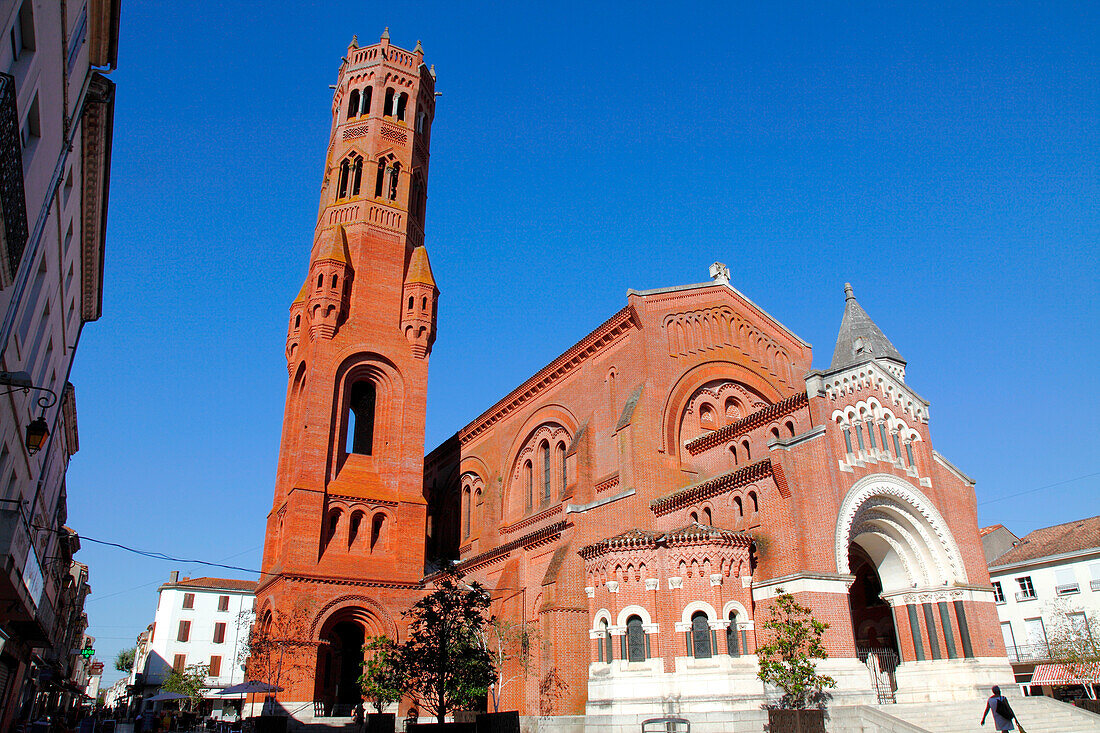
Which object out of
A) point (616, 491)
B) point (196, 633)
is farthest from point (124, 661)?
Result: point (616, 491)

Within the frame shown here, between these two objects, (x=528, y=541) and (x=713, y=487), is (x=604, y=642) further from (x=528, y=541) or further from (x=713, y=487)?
(x=528, y=541)

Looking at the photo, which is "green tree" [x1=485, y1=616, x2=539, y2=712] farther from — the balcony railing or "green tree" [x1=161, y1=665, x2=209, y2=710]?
"green tree" [x1=161, y1=665, x2=209, y2=710]

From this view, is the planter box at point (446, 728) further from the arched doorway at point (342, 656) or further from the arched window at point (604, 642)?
the arched doorway at point (342, 656)

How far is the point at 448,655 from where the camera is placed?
65.1 feet

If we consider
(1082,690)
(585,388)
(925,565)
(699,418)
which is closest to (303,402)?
(585,388)

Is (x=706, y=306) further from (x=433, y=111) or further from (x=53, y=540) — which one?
(x=53, y=540)

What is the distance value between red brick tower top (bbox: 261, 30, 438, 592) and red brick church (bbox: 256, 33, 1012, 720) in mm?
105

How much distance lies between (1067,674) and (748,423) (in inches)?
735

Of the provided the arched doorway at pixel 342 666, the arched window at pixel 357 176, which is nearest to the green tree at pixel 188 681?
the arched doorway at pixel 342 666

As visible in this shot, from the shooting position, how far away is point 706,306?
98.1ft

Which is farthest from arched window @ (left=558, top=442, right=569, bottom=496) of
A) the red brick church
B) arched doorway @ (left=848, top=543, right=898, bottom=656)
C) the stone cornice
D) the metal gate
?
the stone cornice

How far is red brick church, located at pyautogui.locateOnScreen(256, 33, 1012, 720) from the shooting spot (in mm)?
21141

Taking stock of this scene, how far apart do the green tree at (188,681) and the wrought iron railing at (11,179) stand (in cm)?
4673

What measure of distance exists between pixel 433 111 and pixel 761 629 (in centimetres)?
3425
